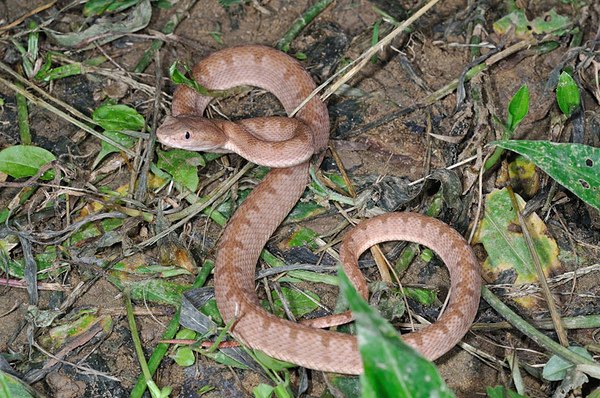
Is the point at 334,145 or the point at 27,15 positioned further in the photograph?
the point at 27,15

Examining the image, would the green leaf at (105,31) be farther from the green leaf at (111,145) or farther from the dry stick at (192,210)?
the dry stick at (192,210)

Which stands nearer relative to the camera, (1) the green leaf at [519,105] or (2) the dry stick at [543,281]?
(2) the dry stick at [543,281]

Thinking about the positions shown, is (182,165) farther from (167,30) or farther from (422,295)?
(422,295)

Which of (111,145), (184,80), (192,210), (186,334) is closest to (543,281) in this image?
(186,334)

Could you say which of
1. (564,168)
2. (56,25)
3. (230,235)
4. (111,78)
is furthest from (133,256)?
(564,168)

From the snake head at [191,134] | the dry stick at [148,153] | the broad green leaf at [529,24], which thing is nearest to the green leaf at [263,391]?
the dry stick at [148,153]
